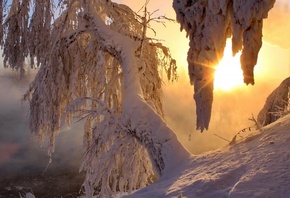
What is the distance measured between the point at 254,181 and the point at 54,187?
81471mm

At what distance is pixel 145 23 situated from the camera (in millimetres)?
6965

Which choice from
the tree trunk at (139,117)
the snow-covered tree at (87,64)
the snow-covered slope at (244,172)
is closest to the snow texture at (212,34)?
the snow-covered slope at (244,172)

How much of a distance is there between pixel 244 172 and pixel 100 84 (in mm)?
4399

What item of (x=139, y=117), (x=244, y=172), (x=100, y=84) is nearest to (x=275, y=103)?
(x=139, y=117)

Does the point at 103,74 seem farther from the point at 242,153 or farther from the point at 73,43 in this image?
the point at 242,153

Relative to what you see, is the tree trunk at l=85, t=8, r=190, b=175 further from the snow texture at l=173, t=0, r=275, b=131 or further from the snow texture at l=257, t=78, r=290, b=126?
the snow texture at l=257, t=78, r=290, b=126

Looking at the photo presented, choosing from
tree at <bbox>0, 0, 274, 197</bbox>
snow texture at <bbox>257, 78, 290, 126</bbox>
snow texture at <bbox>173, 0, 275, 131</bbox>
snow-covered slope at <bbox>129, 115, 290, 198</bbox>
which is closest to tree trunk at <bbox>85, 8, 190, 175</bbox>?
tree at <bbox>0, 0, 274, 197</bbox>

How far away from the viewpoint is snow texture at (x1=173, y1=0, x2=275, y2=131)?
3156 millimetres

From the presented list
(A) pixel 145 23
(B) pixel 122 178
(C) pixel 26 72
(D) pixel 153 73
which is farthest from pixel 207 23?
(C) pixel 26 72

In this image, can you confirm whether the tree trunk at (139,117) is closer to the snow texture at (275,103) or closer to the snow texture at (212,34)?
the snow texture at (212,34)

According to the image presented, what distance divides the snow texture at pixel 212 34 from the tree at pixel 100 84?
102 centimetres

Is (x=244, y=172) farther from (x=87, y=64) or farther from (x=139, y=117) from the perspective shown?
(x=87, y=64)

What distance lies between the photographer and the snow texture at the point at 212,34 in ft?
10.4

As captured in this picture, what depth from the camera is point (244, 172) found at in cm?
296
